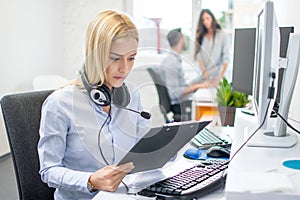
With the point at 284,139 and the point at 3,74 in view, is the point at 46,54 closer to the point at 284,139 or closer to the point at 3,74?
the point at 3,74

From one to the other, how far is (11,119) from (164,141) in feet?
1.86

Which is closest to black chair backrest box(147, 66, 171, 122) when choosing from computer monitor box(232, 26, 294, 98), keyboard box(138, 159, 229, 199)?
keyboard box(138, 159, 229, 199)

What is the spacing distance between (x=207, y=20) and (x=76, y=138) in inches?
120

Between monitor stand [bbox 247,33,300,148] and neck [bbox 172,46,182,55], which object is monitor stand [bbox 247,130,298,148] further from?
neck [bbox 172,46,182,55]

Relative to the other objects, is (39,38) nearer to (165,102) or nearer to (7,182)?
(7,182)

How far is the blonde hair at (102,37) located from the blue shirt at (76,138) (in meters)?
0.12

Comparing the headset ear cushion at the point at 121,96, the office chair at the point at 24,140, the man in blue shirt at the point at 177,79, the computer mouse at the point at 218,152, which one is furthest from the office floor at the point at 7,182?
the man in blue shirt at the point at 177,79

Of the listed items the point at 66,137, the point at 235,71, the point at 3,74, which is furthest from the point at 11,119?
the point at 3,74

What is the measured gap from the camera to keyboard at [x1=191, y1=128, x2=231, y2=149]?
1.55m

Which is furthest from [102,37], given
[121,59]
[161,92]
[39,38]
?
[39,38]

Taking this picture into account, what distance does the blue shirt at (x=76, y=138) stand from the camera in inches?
45.5

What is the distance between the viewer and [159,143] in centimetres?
102

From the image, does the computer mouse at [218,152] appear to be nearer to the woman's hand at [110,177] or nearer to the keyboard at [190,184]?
the keyboard at [190,184]

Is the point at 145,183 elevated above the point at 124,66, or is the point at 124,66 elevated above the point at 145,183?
the point at 124,66
